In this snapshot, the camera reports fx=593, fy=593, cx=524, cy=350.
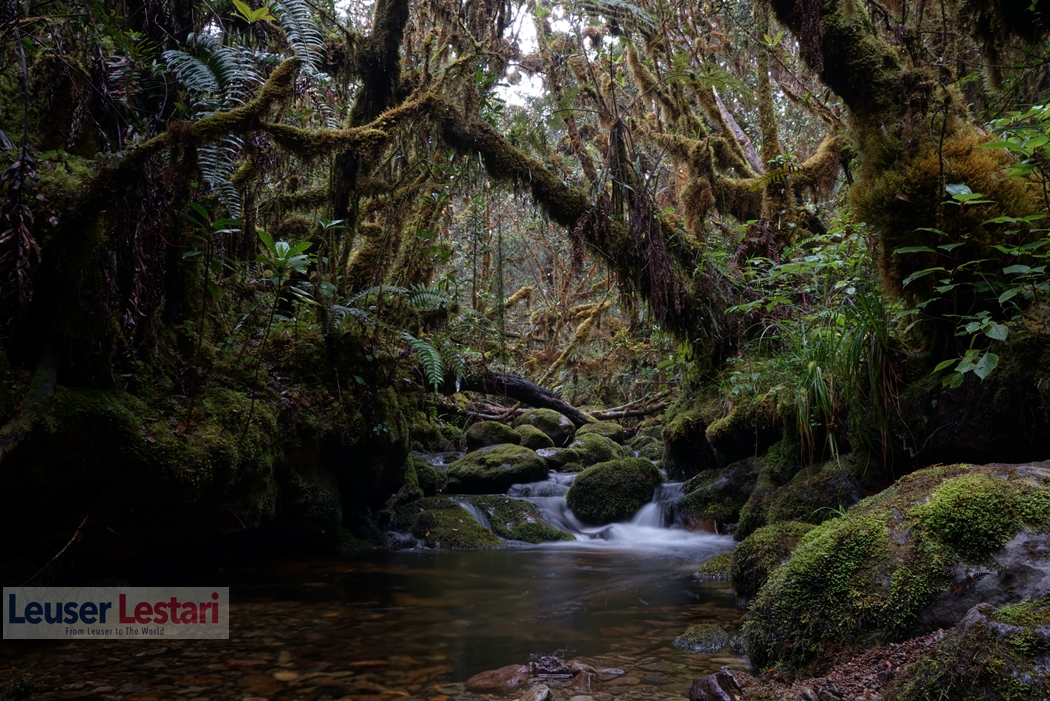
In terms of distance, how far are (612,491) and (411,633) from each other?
511 cm

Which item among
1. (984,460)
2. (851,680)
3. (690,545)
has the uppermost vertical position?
(984,460)

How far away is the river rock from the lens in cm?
284

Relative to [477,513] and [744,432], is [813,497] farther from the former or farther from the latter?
[477,513]

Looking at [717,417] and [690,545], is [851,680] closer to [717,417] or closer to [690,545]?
[690,545]

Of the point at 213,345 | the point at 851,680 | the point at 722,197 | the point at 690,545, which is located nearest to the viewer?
the point at 851,680

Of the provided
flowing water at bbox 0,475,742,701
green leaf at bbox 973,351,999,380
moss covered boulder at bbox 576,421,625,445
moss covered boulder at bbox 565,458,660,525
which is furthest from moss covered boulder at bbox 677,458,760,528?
moss covered boulder at bbox 576,421,625,445

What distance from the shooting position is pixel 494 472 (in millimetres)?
9539

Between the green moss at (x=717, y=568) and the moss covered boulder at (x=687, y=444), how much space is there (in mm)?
2717

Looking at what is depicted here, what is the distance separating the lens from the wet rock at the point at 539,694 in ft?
8.27

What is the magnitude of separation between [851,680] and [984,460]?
2.37 meters

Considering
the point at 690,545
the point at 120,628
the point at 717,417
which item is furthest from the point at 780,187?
the point at 120,628

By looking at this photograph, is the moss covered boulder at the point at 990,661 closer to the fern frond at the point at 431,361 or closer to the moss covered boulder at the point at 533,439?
the fern frond at the point at 431,361

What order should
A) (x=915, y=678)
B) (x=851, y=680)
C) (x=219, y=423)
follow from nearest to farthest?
1. (x=915, y=678)
2. (x=851, y=680)
3. (x=219, y=423)

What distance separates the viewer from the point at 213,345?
5.04 metres
